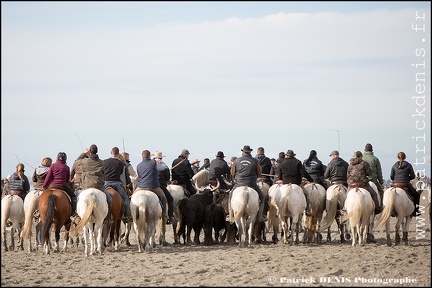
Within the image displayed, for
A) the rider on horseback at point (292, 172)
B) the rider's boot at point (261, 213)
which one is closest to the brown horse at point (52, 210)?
the rider's boot at point (261, 213)

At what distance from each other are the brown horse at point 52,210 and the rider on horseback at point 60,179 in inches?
8.7

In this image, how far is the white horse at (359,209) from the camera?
20.0 metres

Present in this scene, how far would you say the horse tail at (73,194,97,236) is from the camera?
1872cm

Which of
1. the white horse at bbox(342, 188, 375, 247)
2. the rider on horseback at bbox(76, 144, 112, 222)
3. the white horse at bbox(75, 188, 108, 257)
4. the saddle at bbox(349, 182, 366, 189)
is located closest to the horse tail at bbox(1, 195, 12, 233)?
the rider on horseback at bbox(76, 144, 112, 222)

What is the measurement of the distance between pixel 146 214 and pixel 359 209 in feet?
17.0

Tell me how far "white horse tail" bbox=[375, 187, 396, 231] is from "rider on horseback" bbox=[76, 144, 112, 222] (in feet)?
21.9

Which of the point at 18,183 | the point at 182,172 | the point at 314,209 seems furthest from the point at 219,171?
the point at 18,183

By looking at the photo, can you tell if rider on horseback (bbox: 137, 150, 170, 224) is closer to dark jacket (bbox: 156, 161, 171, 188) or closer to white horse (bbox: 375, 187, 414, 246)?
dark jacket (bbox: 156, 161, 171, 188)

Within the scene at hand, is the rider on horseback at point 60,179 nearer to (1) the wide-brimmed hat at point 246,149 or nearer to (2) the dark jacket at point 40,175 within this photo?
(2) the dark jacket at point 40,175

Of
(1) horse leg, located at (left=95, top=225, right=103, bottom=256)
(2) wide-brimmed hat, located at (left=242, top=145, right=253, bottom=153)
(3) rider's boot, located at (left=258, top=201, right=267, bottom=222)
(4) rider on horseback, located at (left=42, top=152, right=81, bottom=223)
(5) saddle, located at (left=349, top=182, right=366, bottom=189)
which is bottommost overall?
(1) horse leg, located at (left=95, top=225, right=103, bottom=256)

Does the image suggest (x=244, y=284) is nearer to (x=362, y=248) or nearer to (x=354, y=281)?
(x=354, y=281)

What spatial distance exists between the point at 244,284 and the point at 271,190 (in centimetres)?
816

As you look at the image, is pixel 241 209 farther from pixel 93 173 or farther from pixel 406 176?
pixel 406 176

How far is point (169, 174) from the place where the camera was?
23.7 meters
